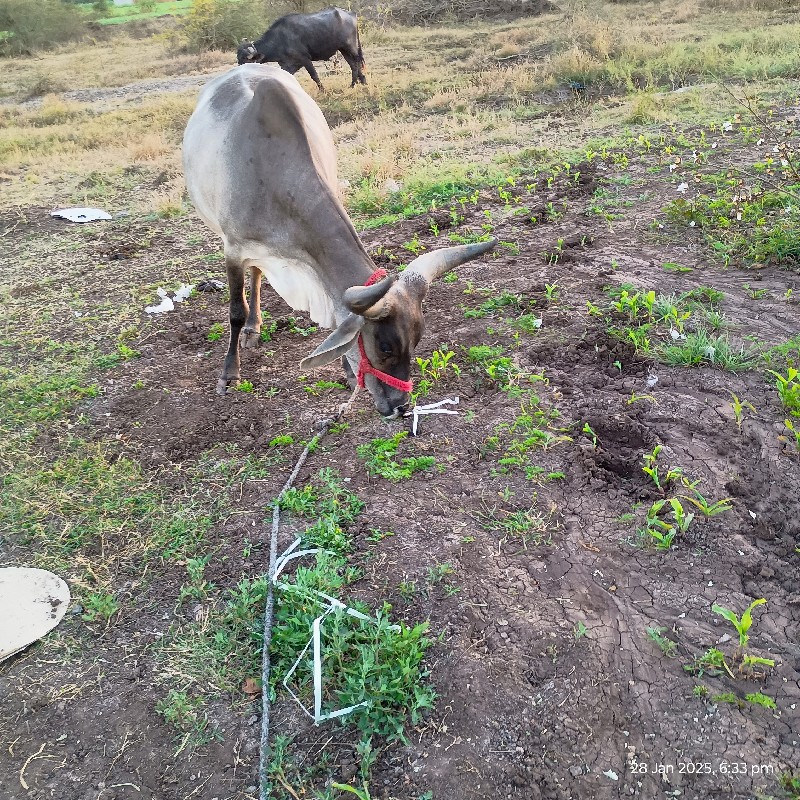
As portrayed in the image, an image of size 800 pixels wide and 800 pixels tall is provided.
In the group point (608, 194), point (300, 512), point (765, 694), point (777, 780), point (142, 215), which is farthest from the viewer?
point (142, 215)

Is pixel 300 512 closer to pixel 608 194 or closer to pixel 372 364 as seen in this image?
pixel 372 364

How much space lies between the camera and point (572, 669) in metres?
2.50

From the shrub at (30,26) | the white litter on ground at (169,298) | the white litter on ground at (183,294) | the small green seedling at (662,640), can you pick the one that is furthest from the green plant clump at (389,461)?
the shrub at (30,26)

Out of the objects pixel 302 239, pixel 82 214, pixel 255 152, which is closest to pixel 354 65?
pixel 82 214

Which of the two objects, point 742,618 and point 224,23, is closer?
point 742,618

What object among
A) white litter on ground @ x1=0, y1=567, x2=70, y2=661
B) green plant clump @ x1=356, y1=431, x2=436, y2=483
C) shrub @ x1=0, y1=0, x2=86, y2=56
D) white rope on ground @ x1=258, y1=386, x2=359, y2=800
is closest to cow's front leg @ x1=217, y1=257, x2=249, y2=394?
white rope on ground @ x1=258, y1=386, x2=359, y2=800

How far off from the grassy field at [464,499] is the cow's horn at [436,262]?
912mm

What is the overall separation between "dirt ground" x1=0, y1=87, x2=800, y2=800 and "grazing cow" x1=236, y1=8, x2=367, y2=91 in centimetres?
1027

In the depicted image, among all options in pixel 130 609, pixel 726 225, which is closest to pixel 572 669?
pixel 130 609

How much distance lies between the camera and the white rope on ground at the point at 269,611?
234 cm

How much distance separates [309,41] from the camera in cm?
1314

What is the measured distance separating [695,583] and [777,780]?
808 millimetres

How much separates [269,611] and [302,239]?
210cm

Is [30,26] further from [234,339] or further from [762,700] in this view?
[762,700]
